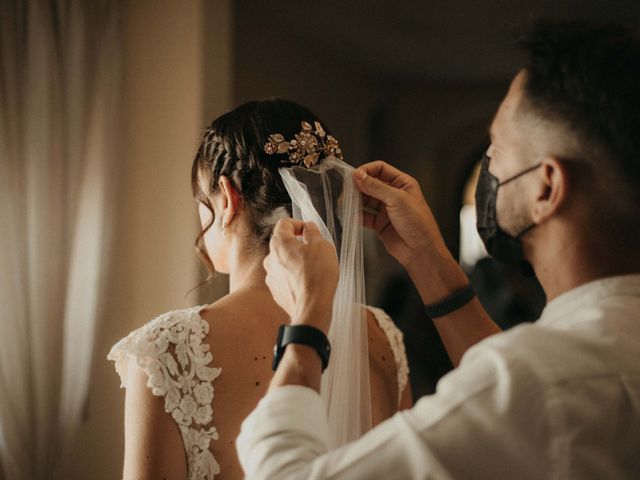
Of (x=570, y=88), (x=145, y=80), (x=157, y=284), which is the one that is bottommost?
(x=157, y=284)

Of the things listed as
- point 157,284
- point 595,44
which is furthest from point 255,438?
point 157,284

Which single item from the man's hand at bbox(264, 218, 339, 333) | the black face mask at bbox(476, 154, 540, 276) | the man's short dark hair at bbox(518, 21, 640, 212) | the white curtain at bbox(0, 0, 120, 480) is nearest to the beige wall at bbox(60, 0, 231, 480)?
the white curtain at bbox(0, 0, 120, 480)

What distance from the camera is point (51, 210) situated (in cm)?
287

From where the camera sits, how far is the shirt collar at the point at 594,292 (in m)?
0.98

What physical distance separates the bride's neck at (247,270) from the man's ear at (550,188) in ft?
2.16

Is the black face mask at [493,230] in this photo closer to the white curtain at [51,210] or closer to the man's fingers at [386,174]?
the man's fingers at [386,174]

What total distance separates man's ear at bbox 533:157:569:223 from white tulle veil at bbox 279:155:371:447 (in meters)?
0.53

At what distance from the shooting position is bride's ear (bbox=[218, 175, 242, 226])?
1.51 m

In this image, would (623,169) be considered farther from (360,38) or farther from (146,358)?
(360,38)

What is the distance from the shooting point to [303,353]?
3.33 ft

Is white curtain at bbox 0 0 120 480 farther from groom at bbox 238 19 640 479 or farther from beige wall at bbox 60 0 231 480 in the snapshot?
groom at bbox 238 19 640 479

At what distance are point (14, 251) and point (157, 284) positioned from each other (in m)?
0.68

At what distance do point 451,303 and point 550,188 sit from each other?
491 millimetres

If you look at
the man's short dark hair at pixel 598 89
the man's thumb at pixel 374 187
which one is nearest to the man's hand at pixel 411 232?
the man's thumb at pixel 374 187
